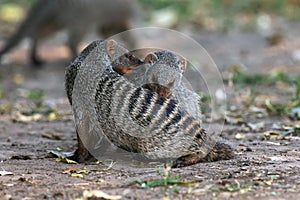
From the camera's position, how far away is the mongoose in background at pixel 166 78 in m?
4.05

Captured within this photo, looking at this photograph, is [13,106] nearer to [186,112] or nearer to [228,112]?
[228,112]

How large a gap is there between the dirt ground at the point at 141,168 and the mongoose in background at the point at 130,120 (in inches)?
6.3

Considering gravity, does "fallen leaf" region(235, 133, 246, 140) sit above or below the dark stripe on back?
below

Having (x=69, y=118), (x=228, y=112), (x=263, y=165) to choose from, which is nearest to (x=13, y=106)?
(x=69, y=118)


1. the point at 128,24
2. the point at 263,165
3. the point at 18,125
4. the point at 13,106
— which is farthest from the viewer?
the point at 128,24

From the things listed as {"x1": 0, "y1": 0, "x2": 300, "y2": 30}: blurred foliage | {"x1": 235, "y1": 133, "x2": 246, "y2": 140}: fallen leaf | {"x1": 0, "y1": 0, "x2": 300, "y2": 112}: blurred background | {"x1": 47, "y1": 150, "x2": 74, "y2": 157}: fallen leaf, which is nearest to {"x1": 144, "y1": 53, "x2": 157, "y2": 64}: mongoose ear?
{"x1": 47, "y1": 150, "x2": 74, "y2": 157}: fallen leaf

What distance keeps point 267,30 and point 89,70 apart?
23.5 feet

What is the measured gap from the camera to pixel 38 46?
9516 mm

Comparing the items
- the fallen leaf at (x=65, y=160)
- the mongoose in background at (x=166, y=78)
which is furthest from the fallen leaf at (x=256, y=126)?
the fallen leaf at (x=65, y=160)

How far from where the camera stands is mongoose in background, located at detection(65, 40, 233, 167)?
3.84 meters

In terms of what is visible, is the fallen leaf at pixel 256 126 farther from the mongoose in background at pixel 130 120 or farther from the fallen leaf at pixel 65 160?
the fallen leaf at pixel 65 160

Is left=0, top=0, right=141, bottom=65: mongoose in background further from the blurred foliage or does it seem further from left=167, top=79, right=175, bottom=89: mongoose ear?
left=167, top=79, right=175, bottom=89: mongoose ear

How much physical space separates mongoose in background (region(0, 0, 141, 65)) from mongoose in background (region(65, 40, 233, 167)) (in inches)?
192

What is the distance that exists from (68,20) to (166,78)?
5203mm
